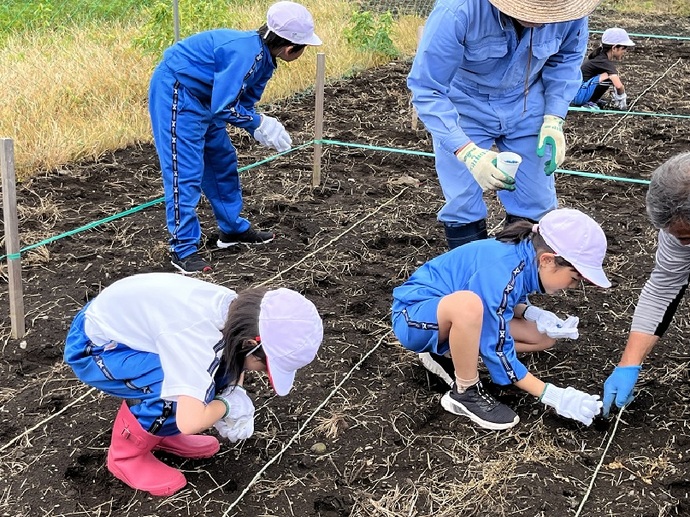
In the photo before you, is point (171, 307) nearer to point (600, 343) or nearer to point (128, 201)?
point (600, 343)

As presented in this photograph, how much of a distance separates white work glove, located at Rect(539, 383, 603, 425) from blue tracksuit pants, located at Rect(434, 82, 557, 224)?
100 centimetres

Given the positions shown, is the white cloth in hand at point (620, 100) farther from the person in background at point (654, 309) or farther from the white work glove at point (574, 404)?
the white work glove at point (574, 404)

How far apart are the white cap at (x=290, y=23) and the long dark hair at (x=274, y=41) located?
0.07ft

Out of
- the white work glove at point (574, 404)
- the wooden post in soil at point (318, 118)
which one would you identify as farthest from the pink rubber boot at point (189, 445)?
the wooden post in soil at point (318, 118)

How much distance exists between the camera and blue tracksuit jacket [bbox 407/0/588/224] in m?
3.12

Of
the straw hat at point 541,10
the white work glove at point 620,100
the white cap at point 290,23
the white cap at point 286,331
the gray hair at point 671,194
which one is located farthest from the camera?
the white work glove at point 620,100

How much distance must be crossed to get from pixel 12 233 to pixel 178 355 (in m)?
1.45

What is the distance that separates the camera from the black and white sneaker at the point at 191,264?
4.14 m

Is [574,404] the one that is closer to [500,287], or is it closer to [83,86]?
Result: [500,287]

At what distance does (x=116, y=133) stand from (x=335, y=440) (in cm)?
391

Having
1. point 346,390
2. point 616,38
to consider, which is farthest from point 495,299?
point 616,38

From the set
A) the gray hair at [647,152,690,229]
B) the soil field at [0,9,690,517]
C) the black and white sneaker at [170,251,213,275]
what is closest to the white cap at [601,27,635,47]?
the soil field at [0,9,690,517]

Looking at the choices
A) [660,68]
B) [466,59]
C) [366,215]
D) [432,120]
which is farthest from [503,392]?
[660,68]

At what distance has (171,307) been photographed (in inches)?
91.3
